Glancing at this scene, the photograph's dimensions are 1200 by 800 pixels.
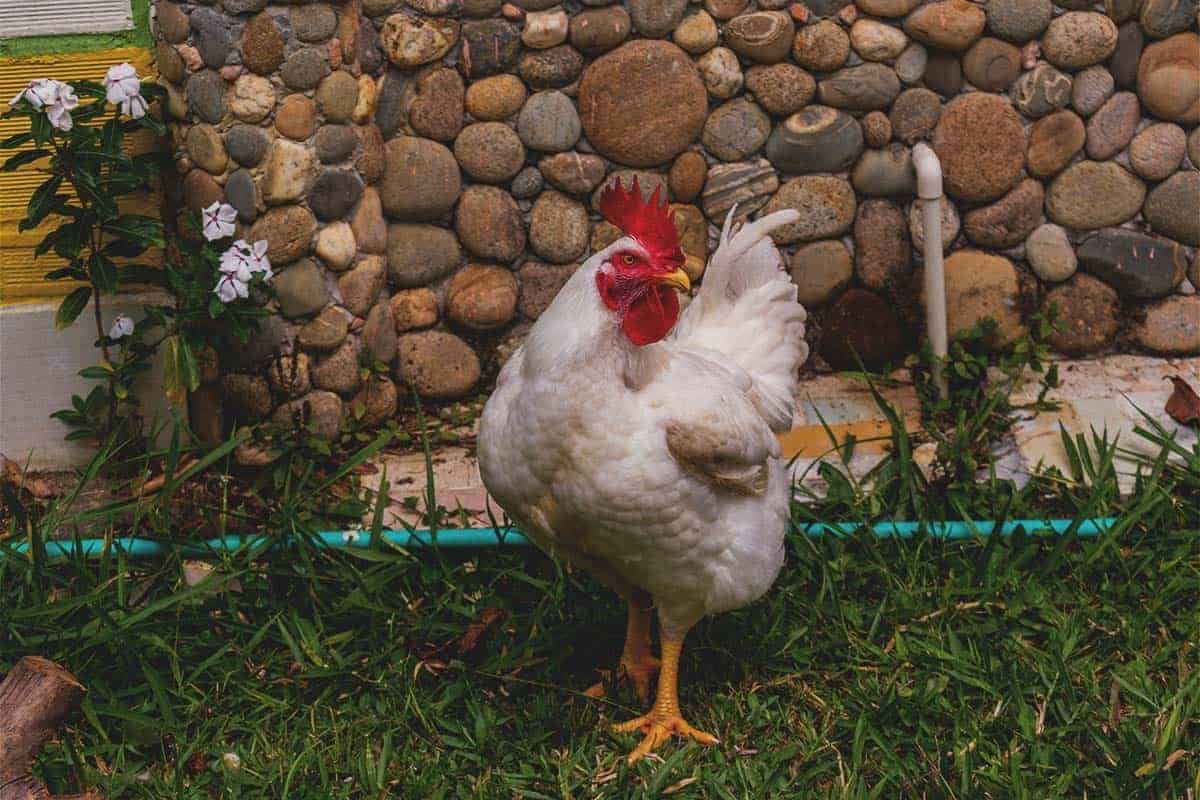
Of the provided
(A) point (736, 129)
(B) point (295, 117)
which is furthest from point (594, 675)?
(A) point (736, 129)

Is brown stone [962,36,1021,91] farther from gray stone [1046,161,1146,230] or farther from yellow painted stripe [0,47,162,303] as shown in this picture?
yellow painted stripe [0,47,162,303]

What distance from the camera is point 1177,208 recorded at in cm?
436

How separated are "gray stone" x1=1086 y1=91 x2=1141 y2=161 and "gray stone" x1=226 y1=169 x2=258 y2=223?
2.93m

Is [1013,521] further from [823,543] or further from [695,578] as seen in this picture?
[695,578]

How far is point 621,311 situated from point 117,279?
183cm

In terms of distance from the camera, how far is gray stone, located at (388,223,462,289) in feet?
13.9

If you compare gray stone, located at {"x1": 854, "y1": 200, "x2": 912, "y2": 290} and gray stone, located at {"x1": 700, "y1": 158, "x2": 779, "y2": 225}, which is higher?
gray stone, located at {"x1": 700, "y1": 158, "x2": 779, "y2": 225}

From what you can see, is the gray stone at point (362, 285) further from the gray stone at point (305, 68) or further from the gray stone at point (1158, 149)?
the gray stone at point (1158, 149)

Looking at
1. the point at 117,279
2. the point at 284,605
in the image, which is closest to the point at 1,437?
the point at 117,279

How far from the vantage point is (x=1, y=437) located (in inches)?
157

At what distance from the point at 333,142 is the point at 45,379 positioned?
1.23 m

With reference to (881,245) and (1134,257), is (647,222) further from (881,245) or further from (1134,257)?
(1134,257)

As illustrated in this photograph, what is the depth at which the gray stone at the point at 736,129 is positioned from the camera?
13.9ft

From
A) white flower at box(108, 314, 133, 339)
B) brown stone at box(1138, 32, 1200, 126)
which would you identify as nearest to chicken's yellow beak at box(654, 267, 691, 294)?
white flower at box(108, 314, 133, 339)
